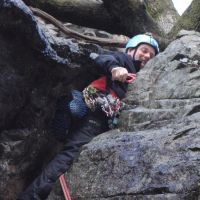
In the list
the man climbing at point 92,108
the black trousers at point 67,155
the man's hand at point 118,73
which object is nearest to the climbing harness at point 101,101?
the man climbing at point 92,108

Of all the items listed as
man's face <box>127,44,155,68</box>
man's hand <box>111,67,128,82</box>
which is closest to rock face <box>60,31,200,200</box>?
man's hand <box>111,67,128,82</box>

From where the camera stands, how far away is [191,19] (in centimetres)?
780

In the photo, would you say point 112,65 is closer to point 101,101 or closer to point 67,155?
point 101,101

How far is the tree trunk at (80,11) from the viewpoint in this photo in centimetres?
795

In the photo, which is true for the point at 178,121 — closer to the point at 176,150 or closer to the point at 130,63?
the point at 176,150

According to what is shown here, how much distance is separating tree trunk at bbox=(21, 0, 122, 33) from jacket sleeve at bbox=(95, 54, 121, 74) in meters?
2.44

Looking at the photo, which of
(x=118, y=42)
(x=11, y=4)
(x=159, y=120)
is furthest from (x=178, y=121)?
(x=118, y=42)

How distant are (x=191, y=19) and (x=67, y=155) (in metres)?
3.95

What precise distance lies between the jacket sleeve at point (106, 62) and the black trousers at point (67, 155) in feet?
1.93

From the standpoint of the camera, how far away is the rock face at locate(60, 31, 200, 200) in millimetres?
3814

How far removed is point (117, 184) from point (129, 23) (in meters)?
4.33

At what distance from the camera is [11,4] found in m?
4.52

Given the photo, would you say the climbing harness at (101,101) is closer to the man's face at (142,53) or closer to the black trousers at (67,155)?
the black trousers at (67,155)

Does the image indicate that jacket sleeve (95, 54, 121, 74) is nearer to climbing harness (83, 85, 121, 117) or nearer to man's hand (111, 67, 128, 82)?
man's hand (111, 67, 128, 82)
